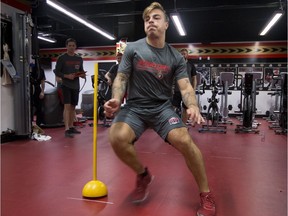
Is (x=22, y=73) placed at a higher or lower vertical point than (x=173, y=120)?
higher

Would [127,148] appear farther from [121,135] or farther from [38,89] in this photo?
[38,89]

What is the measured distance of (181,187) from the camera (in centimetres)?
258

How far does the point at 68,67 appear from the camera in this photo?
532 centimetres

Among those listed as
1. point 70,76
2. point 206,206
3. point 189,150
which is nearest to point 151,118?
point 189,150

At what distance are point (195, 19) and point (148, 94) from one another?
8.76 m

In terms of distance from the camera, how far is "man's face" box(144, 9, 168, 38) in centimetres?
225

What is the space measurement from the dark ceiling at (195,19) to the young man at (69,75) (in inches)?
156

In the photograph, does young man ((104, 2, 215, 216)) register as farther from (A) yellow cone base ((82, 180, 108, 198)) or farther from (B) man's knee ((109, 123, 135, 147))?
(A) yellow cone base ((82, 180, 108, 198))

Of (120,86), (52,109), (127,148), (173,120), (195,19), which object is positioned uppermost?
(195,19)

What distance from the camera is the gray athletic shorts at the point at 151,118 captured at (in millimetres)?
2109

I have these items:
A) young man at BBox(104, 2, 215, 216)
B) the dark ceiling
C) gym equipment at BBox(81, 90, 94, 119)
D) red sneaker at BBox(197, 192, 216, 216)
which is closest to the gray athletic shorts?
young man at BBox(104, 2, 215, 216)

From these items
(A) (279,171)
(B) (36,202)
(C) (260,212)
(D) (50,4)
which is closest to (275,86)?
(A) (279,171)

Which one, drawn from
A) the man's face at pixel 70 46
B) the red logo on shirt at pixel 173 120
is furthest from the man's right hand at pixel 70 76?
the red logo on shirt at pixel 173 120

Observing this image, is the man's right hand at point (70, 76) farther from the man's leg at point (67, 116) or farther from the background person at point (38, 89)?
the background person at point (38, 89)
